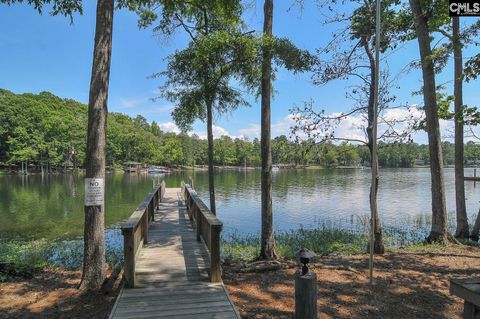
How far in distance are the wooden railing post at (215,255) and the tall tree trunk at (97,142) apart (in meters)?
1.65

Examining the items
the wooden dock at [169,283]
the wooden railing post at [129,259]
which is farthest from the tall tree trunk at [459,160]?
the wooden railing post at [129,259]

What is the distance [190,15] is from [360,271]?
357 inches

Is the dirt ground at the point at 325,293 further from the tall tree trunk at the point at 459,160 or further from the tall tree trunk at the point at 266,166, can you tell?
the tall tree trunk at the point at 459,160

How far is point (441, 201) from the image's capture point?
8.63m

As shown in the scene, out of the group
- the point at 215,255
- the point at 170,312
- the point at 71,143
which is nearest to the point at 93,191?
the point at 215,255

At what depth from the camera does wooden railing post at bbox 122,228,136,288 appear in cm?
472

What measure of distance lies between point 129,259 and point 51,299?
1.16 meters

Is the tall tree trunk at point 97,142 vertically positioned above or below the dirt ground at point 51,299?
above

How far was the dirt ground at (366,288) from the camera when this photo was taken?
423 centimetres

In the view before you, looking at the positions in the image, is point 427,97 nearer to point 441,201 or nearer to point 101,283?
point 441,201

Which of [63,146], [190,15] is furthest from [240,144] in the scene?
[190,15]
